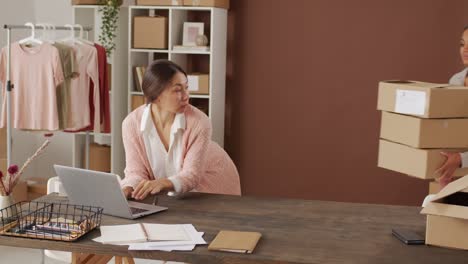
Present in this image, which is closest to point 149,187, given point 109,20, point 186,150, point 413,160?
point 186,150

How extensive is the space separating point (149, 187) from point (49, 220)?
565 millimetres

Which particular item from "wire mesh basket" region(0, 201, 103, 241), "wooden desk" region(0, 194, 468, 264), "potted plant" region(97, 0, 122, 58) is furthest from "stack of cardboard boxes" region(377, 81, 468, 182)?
"potted plant" region(97, 0, 122, 58)

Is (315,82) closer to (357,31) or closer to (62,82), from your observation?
(357,31)

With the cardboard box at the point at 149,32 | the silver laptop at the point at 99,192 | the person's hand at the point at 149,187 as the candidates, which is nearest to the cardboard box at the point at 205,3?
the cardboard box at the point at 149,32

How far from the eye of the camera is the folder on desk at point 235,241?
7.59 ft

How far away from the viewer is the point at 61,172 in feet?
9.15

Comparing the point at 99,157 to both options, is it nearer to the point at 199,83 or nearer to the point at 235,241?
the point at 199,83

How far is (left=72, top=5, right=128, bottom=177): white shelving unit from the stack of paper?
2.93 m

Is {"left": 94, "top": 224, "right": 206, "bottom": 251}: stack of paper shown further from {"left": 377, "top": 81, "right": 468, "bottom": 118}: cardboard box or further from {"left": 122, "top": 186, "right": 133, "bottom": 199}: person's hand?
{"left": 377, "top": 81, "right": 468, "bottom": 118}: cardboard box

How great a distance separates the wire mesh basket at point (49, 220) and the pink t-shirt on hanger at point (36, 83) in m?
2.14

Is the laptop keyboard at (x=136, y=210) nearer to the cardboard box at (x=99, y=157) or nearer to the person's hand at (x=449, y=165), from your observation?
the person's hand at (x=449, y=165)

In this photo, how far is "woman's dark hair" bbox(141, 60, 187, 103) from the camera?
11.1 feet

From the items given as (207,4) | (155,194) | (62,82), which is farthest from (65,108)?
(155,194)

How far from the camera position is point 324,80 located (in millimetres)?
5406
